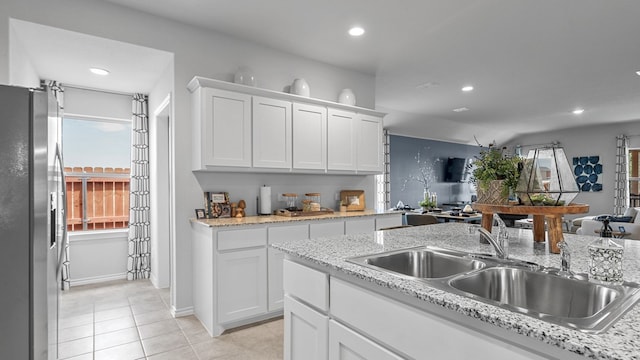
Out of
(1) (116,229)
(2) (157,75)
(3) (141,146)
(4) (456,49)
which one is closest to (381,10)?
(4) (456,49)

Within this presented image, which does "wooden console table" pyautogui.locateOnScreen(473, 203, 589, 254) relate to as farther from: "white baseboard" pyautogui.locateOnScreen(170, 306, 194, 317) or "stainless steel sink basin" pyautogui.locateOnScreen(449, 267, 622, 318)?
"white baseboard" pyautogui.locateOnScreen(170, 306, 194, 317)

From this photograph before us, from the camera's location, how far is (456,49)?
3.76 meters

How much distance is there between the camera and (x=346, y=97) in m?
4.09

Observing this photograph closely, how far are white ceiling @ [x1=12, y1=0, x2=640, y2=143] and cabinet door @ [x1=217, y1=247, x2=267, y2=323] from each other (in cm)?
214

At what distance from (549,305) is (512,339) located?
19.6 inches

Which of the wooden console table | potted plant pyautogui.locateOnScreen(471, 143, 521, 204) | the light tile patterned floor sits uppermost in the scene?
potted plant pyautogui.locateOnScreen(471, 143, 521, 204)

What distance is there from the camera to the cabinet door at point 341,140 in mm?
3938

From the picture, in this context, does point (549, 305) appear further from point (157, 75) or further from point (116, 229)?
point (116, 229)

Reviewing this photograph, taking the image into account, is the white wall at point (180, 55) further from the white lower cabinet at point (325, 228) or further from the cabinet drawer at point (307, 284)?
the cabinet drawer at point (307, 284)

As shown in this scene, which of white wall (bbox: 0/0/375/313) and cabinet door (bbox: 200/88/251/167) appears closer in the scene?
white wall (bbox: 0/0/375/313)

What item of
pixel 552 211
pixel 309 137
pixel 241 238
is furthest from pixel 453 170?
Answer: pixel 552 211

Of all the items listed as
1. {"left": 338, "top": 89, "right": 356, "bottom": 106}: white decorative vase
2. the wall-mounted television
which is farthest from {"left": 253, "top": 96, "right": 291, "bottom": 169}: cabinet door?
the wall-mounted television

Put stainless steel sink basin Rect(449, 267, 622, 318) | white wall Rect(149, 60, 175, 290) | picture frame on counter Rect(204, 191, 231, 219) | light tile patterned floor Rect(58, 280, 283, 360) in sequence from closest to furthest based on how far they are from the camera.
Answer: stainless steel sink basin Rect(449, 267, 622, 318) < light tile patterned floor Rect(58, 280, 283, 360) < picture frame on counter Rect(204, 191, 231, 219) < white wall Rect(149, 60, 175, 290)

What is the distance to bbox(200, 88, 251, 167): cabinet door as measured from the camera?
3049 millimetres
